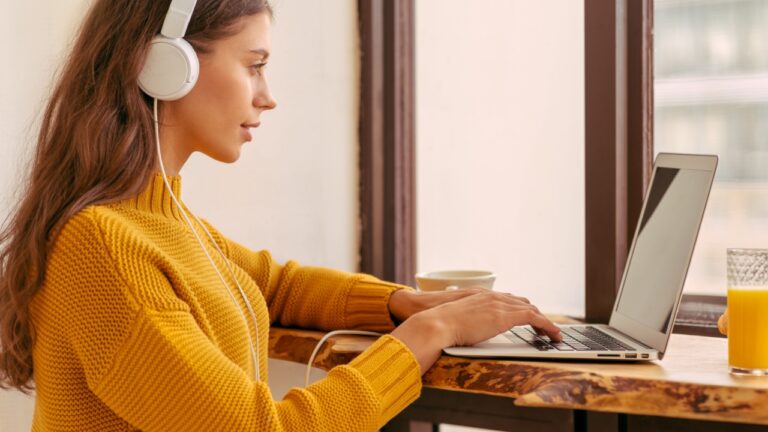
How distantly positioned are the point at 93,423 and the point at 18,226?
0.25m

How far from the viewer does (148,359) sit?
35.1 inches

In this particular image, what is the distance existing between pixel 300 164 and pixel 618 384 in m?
0.98

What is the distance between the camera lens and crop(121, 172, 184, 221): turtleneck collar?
3.52 feet

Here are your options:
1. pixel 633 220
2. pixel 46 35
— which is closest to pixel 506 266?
pixel 633 220

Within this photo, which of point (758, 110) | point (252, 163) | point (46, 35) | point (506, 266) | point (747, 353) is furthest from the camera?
point (506, 266)

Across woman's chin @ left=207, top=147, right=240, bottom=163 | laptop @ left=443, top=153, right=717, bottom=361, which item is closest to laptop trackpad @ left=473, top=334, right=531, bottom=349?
laptop @ left=443, top=153, right=717, bottom=361

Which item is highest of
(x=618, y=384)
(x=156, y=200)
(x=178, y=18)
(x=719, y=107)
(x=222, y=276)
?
(x=178, y=18)

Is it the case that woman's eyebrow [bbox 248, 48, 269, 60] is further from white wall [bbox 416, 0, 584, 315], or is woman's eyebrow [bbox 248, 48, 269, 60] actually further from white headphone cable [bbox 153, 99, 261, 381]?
white wall [bbox 416, 0, 584, 315]

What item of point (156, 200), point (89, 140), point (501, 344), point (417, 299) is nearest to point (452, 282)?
point (417, 299)

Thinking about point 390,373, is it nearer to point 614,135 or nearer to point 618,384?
point 618,384

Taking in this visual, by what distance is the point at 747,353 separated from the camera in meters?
1.05

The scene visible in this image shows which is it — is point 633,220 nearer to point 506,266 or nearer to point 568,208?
point 568,208

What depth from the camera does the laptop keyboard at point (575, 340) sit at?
45.4 inches

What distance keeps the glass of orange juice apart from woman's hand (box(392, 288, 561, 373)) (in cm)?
23
